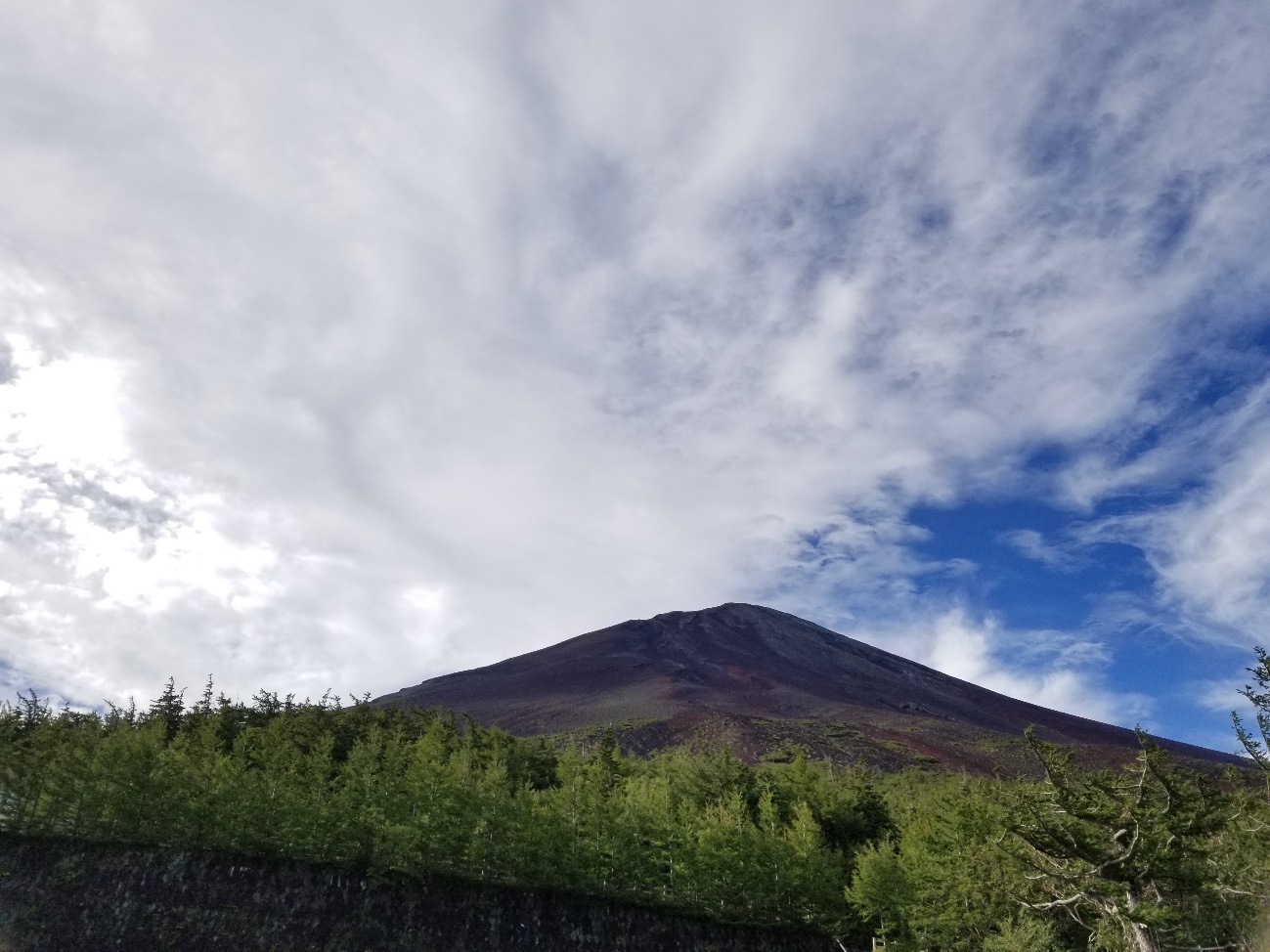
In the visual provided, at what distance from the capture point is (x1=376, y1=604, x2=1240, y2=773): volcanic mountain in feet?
365

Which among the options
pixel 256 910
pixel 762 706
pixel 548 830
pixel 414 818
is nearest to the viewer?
pixel 256 910

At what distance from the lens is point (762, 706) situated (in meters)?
146

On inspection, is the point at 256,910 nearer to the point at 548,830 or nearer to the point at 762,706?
the point at 548,830

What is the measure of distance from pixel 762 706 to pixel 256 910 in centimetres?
12318

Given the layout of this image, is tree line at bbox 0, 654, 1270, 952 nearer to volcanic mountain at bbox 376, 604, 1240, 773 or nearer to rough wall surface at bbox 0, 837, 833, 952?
rough wall surface at bbox 0, 837, 833, 952

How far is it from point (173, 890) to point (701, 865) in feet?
73.7

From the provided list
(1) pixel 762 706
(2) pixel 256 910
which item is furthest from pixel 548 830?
(1) pixel 762 706

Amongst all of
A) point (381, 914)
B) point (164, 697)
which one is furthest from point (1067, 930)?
point (164, 697)

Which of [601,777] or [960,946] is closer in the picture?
[960,946]

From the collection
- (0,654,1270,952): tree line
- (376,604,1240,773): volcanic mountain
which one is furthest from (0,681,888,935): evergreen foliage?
(376,604,1240,773): volcanic mountain

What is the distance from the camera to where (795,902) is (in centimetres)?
3875

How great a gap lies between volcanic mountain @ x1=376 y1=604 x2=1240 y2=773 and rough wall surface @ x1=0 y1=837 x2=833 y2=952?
63.2 meters

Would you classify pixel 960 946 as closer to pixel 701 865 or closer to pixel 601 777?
pixel 701 865

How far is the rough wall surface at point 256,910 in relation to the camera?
3025cm
